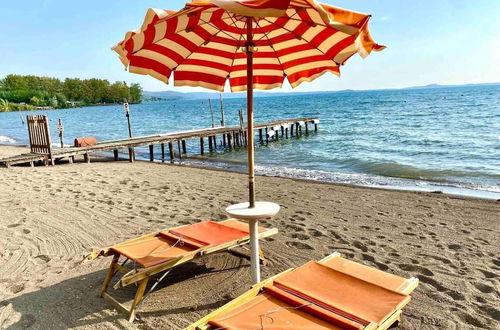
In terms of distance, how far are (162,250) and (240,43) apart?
241cm

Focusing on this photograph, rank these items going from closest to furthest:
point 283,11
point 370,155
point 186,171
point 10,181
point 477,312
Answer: point 283,11 → point 477,312 → point 10,181 → point 186,171 → point 370,155

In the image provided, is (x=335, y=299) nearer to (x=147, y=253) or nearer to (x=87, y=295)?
(x=147, y=253)

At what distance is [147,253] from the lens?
147 inches

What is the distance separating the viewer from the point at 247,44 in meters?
3.28

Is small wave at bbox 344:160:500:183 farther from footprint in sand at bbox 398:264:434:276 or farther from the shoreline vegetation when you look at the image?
the shoreline vegetation

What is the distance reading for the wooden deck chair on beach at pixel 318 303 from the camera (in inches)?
99.1

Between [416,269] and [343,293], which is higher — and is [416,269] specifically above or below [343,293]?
below

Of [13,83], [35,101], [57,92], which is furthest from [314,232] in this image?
[57,92]

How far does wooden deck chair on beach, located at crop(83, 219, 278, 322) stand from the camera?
3338mm

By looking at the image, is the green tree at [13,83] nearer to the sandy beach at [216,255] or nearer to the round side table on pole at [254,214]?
the sandy beach at [216,255]

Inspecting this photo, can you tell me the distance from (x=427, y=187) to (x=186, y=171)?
7768mm

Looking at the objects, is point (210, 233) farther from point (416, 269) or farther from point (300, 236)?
point (416, 269)

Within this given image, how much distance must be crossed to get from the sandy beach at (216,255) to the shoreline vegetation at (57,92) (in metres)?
101

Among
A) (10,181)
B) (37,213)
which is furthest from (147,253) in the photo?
(10,181)
